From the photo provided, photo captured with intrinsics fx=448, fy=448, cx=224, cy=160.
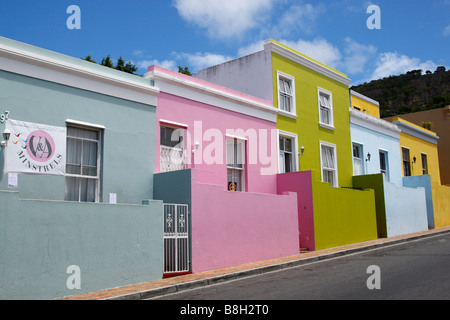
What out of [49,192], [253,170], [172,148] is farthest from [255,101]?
[49,192]

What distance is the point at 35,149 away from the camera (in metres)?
10.1

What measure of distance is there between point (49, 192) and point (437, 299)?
8.23 meters

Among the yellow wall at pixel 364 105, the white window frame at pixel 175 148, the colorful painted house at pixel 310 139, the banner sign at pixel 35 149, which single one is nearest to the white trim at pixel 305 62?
the colorful painted house at pixel 310 139

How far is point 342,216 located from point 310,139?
3.53 meters

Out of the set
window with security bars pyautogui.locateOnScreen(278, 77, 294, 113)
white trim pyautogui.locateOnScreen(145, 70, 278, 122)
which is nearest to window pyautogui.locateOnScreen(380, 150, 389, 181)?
window with security bars pyautogui.locateOnScreen(278, 77, 294, 113)

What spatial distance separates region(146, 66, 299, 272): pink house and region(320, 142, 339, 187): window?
3.63 m

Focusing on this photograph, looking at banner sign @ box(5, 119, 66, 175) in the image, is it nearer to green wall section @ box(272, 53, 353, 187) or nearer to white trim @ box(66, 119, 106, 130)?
white trim @ box(66, 119, 106, 130)

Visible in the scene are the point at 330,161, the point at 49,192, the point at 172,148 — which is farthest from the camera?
the point at 330,161

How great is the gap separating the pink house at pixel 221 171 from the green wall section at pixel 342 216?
4.31ft

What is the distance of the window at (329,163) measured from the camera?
1959 centimetres

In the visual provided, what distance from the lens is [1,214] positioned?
799cm

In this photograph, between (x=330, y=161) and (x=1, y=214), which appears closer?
(x=1, y=214)

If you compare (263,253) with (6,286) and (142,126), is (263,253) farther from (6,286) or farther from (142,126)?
(6,286)
